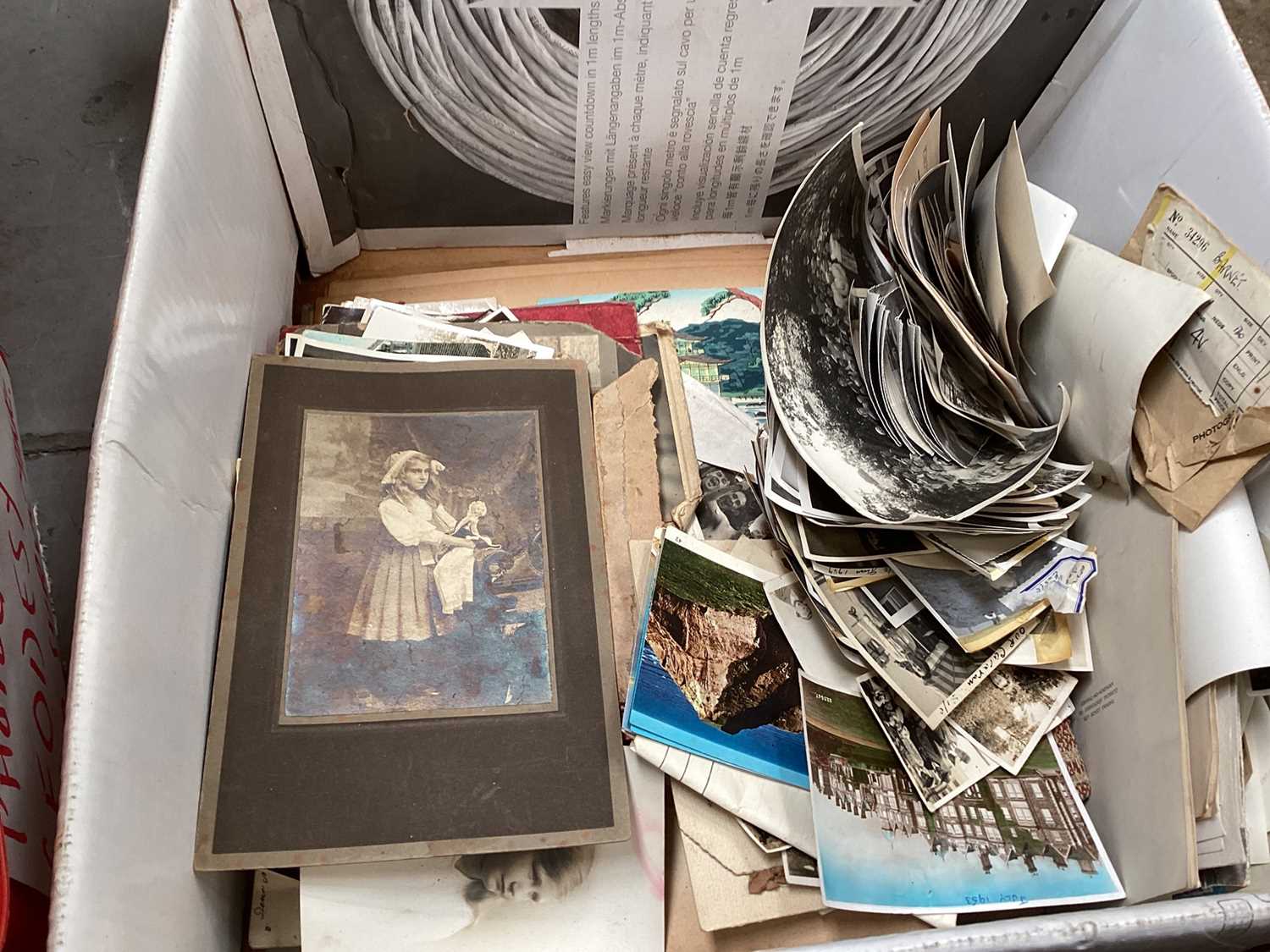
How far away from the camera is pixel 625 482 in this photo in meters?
0.75

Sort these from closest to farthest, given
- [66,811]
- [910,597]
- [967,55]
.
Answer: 1. [66,811]
2. [910,597]
3. [967,55]

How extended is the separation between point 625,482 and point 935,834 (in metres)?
0.34

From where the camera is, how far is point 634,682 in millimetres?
645

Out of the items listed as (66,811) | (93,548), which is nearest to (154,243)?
(93,548)

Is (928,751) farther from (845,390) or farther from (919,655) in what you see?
(845,390)

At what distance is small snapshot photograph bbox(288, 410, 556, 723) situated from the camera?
0.63 m

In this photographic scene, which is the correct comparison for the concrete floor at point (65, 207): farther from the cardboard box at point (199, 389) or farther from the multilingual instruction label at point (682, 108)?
the multilingual instruction label at point (682, 108)

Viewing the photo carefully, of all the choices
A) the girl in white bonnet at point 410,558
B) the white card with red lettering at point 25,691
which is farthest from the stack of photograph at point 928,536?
the white card with red lettering at point 25,691

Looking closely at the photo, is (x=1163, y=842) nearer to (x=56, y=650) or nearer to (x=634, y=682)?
(x=634, y=682)

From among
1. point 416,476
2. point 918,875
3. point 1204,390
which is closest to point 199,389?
point 416,476

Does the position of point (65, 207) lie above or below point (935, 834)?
above

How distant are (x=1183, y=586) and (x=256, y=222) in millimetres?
726

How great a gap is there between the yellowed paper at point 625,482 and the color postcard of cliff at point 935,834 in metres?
0.14

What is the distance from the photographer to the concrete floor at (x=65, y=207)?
101cm
